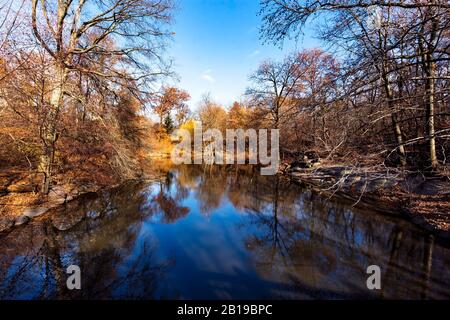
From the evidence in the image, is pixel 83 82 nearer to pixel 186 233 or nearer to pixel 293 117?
pixel 186 233

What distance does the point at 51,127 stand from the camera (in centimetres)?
735

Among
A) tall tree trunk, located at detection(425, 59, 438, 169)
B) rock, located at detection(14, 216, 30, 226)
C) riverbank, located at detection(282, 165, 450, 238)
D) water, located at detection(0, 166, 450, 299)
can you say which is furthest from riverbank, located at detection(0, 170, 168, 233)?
tall tree trunk, located at detection(425, 59, 438, 169)

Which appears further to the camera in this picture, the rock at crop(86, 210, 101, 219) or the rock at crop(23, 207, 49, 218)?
the rock at crop(86, 210, 101, 219)

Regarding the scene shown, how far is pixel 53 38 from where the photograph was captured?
7.22m

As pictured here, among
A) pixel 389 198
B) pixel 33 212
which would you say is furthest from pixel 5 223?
pixel 389 198

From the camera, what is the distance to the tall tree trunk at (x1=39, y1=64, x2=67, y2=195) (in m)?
7.09

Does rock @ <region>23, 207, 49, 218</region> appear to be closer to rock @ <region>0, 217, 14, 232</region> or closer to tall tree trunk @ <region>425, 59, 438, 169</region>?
rock @ <region>0, 217, 14, 232</region>

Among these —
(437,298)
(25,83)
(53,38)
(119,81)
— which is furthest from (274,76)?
(437,298)

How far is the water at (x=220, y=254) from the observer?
3615 millimetres

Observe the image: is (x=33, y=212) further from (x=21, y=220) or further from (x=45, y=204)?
(x=45, y=204)

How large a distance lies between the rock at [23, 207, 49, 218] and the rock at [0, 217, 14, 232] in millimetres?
521

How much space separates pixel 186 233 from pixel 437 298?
515cm

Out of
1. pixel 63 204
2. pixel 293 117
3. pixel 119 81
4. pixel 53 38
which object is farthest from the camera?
pixel 119 81

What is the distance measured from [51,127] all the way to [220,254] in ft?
22.9
